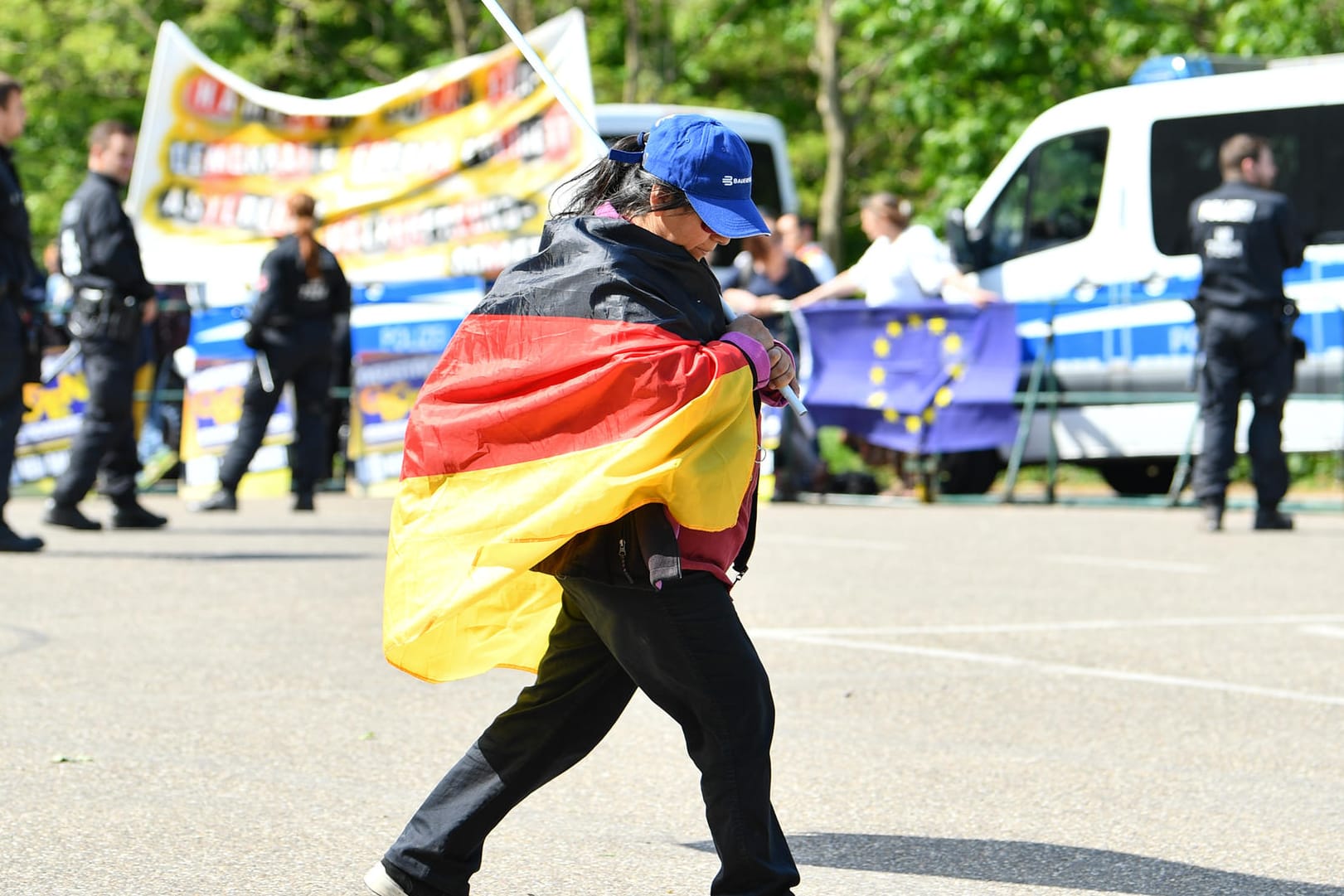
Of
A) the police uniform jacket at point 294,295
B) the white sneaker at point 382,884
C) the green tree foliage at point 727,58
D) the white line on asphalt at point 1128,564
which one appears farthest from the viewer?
the green tree foliage at point 727,58

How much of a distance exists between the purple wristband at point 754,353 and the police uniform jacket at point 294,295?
32.8 ft

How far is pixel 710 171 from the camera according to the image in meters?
3.87

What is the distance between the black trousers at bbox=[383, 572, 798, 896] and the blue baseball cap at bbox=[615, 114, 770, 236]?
2.02 ft

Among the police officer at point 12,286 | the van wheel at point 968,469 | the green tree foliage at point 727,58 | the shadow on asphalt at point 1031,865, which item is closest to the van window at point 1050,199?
the van wheel at point 968,469

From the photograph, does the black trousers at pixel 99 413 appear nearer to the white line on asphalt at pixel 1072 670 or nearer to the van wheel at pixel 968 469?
the white line on asphalt at pixel 1072 670

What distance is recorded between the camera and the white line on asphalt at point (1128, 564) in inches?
425

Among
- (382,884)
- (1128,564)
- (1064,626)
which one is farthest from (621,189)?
(1128,564)

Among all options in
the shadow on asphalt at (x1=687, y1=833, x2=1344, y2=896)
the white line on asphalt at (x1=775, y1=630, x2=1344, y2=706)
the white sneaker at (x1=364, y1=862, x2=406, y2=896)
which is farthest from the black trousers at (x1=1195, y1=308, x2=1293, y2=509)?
the white sneaker at (x1=364, y1=862, x2=406, y2=896)

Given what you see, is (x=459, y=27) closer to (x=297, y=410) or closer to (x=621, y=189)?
(x=297, y=410)

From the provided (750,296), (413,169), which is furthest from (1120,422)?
(413,169)

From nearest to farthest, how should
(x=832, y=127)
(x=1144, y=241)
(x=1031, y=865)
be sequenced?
(x=1031, y=865), (x=1144, y=241), (x=832, y=127)

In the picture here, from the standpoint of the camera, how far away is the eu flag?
48.9 feet

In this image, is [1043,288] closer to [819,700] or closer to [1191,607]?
[1191,607]

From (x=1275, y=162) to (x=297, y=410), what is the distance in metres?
6.47
